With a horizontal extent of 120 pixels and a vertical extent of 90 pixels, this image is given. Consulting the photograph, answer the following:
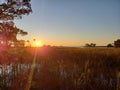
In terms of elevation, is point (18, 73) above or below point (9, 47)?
below

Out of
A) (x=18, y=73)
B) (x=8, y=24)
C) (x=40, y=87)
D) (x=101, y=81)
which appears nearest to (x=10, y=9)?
(x=8, y=24)

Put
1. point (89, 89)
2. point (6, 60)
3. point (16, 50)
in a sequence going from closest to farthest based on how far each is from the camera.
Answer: point (89, 89) < point (6, 60) < point (16, 50)

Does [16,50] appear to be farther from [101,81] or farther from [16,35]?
[101,81]

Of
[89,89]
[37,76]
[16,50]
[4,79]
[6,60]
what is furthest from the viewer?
[16,50]

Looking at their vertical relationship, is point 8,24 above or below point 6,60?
above

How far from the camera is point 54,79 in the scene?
10594mm

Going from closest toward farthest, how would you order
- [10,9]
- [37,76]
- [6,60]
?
[37,76]
[6,60]
[10,9]

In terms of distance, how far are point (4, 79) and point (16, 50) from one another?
22.5 feet

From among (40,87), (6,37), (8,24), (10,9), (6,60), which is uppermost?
(10,9)

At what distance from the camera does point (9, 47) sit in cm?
1491

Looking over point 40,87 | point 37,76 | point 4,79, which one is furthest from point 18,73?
point 40,87

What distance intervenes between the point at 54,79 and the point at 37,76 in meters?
1.30

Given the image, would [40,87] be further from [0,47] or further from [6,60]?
[0,47]

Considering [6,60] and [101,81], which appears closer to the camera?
[101,81]
